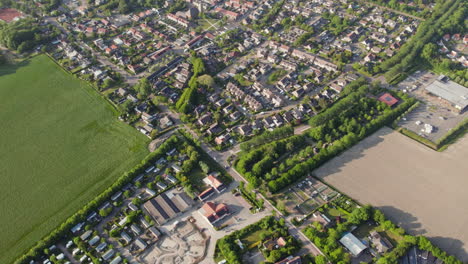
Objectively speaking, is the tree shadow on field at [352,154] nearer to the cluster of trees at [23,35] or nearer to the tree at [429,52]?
the tree at [429,52]

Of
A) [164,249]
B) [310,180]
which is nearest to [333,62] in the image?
[310,180]

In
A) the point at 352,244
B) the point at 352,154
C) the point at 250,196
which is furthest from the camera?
the point at 352,154

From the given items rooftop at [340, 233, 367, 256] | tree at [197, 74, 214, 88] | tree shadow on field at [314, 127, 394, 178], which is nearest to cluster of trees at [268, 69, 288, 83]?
tree at [197, 74, 214, 88]

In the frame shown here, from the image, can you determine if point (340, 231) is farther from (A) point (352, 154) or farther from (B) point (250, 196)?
(A) point (352, 154)

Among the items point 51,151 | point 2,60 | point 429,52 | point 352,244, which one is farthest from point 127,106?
point 429,52

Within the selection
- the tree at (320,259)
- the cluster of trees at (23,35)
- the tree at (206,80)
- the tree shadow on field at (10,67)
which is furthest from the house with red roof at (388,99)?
the cluster of trees at (23,35)

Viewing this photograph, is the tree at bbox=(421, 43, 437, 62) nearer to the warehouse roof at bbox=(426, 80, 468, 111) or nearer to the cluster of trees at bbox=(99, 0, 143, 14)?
the warehouse roof at bbox=(426, 80, 468, 111)
